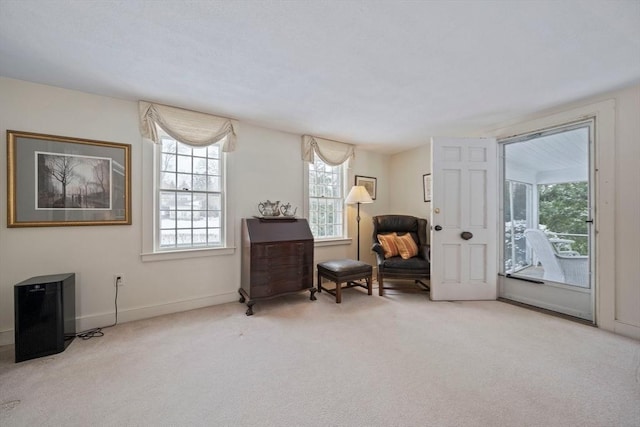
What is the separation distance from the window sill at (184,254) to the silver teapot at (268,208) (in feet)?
1.97

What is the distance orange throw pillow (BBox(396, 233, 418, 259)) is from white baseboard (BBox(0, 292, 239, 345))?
2.35m

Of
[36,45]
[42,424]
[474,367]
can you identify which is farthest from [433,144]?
[42,424]

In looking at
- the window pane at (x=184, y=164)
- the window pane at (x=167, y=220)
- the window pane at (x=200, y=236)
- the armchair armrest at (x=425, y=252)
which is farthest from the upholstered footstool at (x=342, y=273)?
the window pane at (x=184, y=164)

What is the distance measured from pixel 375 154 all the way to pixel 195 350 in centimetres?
399

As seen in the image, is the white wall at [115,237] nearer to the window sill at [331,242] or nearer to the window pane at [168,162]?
the window pane at [168,162]

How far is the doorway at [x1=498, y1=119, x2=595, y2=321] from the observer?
8.85 ft

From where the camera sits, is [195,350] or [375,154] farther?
[375,154]

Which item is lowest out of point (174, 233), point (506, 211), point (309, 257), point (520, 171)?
point (309, 257)

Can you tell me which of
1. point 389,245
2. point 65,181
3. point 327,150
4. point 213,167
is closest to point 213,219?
point 213,167

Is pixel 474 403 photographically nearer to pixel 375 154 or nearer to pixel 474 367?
pixel 474 367

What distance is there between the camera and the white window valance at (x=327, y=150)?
3.66 meters

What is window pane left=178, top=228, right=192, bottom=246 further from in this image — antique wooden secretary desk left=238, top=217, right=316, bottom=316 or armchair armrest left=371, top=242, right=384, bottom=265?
armchair armrest left=371, top=242, right=384, bottom=265

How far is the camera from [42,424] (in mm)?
1312

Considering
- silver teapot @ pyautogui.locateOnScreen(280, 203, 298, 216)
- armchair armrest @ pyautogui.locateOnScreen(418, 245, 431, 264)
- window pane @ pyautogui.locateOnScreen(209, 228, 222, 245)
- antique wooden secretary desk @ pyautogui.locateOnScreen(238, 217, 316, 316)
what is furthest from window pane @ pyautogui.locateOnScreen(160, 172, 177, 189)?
armchair armrest @ pyautogui.locateOnScreen(418, 245, 431, 264)
